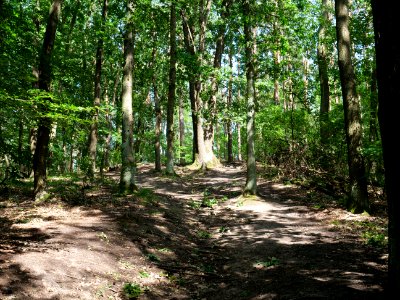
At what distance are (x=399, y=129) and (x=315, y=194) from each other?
11.6 metres

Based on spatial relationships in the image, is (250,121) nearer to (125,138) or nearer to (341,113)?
(341,113)

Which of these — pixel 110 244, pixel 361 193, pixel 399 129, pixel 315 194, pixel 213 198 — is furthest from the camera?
pixel 213 198

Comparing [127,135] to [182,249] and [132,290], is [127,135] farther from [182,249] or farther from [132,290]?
[132,290]

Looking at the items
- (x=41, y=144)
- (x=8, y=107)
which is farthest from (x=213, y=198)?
(x=8, y=107)

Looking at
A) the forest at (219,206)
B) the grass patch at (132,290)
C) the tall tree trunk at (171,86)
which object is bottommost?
the grass patch at (132,290)

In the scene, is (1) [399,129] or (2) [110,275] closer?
(1) [399,129]

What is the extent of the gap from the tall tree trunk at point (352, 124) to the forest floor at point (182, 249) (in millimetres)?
662

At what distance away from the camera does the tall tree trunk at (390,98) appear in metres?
3.80

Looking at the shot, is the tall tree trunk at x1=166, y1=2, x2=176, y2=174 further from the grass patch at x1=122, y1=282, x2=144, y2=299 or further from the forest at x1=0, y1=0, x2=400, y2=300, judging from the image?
the grass patch at x1=122, y1=282, x2=144, y2=299

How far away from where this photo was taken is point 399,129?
386 cm

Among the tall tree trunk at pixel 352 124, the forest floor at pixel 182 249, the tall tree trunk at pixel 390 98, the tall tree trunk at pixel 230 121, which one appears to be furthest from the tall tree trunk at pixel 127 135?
the tall tree trunk at pixel 390 98

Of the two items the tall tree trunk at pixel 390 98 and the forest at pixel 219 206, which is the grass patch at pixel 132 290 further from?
the tall tree trunk at pixel 390 98

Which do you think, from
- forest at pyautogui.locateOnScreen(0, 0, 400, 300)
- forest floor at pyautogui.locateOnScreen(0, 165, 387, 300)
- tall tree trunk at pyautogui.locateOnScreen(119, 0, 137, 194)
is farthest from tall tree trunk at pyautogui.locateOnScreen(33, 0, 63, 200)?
tall tree trunk at pyautogui.locateOnScreen(119, 0, 137, 194)

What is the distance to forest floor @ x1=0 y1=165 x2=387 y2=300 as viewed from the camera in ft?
18.9
